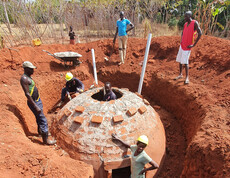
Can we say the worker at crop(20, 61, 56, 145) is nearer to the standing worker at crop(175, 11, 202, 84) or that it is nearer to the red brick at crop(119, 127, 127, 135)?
the red brick at crop(119, 127, 127, 135)

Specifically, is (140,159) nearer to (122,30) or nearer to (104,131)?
(104,131)

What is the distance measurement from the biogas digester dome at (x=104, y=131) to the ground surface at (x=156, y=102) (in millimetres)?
331

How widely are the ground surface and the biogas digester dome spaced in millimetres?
331

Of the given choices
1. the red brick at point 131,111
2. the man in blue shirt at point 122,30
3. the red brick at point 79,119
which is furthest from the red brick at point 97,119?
the man in blue shirt at point 122,30

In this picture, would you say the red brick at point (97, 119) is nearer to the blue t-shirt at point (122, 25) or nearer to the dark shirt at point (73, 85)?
the dark shirt at point (73, 85)

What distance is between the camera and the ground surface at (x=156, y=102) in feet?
9.80

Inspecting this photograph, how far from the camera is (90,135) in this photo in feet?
11.7

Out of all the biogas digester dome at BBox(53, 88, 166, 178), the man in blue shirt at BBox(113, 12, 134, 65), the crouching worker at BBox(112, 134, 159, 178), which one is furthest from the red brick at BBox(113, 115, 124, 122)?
the man in blue shirt at BBox(113, 12, 134, 65)

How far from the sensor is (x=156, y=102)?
7.20 m

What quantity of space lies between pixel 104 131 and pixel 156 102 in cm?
421

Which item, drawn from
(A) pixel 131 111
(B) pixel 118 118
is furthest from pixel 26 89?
(A) pixel 131 111

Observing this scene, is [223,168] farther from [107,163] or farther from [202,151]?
[107,163]

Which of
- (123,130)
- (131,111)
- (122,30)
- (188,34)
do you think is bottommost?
(123,130)

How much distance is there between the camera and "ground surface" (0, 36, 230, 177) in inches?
118
